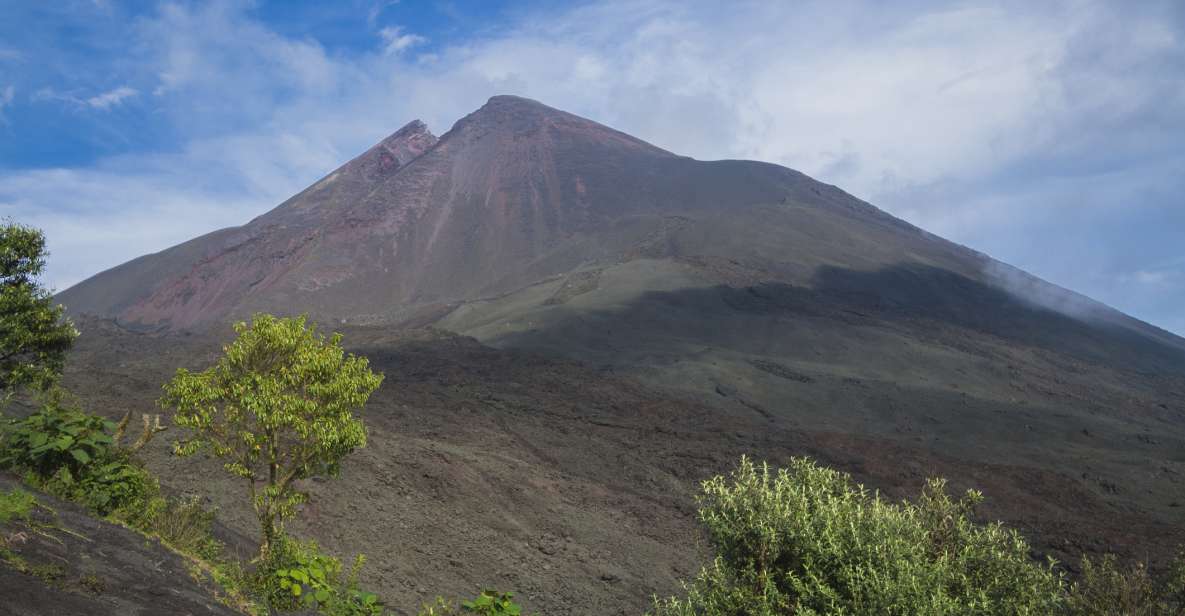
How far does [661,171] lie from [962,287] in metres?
44.0

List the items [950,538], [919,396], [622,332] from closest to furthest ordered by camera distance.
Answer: [950,538] → [919,396] → [622,332]

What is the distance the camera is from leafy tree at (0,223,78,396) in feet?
53.9

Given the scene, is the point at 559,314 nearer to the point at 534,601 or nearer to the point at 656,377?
the point at 656,377

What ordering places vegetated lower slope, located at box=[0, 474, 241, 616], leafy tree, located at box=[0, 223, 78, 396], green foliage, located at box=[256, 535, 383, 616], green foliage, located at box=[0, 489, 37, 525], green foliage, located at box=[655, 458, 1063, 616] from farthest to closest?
leafy tree, located at box=[0, 223, 78, 396] → green foliage, located at box=[256, 535, 383, 616] → green foliage, located at box=[0, 489, 37, 525] → green foliage, located at box=[655, 458, 1063, 616] → vegetated lower slope, located at box=[0, 474, 241, 616]

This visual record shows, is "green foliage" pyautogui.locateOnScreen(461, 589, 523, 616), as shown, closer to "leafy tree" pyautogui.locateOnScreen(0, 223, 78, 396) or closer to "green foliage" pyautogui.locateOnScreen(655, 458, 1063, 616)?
"green foliage" pyautogui.locateOnScreen(655, 458, 1063, 616)

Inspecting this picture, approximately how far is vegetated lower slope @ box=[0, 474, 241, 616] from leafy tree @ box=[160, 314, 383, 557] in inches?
64.8

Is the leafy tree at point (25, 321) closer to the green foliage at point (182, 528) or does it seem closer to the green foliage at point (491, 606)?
the green foliage at point (182, 528)

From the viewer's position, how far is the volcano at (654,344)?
2566cm

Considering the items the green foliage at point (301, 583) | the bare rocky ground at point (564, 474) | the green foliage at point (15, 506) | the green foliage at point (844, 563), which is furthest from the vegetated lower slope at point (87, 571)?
the bare rocky ground at point (564, 474)

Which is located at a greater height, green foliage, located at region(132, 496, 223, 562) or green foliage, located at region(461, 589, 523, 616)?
green foliage, located at region(461, 589, 523, 616)

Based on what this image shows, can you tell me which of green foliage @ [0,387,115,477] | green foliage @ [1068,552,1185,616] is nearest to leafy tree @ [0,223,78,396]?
green foliage @ [0,387,115,477]

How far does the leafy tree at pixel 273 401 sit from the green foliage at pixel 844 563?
17.7 ft

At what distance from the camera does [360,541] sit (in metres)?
17.5

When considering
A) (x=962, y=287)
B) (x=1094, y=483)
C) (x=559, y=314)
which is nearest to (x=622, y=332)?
(x=559, y=314)
